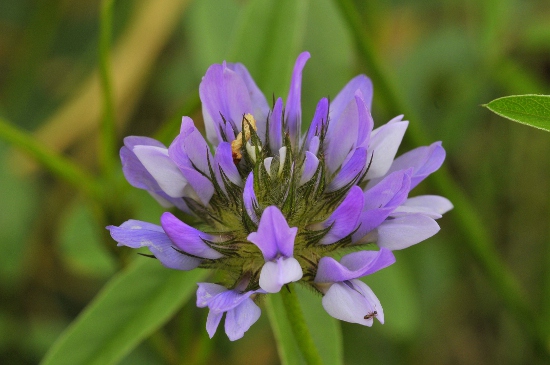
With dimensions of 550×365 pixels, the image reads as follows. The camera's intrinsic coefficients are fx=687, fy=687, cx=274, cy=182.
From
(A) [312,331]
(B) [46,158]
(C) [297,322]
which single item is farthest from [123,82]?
(C) [297,322]

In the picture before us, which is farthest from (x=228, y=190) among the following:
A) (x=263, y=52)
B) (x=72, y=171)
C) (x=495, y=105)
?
(x=72, y=171)

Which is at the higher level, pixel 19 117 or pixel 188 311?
pixel 19 117

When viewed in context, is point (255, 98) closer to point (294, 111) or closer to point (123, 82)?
point (294, 111)

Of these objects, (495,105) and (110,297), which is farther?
(110,297)

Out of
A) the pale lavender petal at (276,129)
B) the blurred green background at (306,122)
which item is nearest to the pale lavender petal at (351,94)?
the pale lavender petal at (276,129)

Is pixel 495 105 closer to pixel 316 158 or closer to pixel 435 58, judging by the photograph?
pixel 316 158

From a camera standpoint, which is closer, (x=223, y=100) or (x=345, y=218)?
(x=345, y=218)
